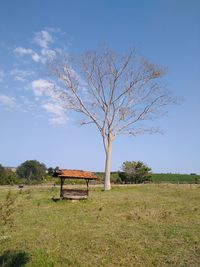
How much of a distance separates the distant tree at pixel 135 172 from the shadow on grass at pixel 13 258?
50.1m

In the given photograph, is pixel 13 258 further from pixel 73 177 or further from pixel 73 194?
pixel 73 177

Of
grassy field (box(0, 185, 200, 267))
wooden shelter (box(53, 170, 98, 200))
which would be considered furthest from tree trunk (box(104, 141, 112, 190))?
grassy field (box(0, 185, 200, 267))

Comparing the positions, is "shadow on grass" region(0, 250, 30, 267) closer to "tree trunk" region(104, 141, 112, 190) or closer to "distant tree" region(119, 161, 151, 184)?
"tree trunk" region(104, 141, 112, 190)

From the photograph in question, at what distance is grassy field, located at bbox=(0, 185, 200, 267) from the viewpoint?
880 cm

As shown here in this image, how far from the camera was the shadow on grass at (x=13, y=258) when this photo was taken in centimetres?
867

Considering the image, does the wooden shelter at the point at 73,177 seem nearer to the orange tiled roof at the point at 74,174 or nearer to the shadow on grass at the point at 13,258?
the orange tiled roof at the point at 74,174

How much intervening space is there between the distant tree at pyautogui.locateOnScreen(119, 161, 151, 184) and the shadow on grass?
50124mm

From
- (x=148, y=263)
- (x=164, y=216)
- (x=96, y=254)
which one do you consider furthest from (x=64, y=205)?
(x=148, y=263)

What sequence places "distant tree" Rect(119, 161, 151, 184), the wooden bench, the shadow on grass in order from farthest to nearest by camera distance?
"distant tree" Rect(119, 161, 151, 184), the wooden bench, the shadow on grass

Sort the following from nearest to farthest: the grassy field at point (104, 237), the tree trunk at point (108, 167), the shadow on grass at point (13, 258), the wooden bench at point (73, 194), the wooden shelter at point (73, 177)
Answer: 1. the shadow on grass at point (13, 258)
2. the grassy field at point (104, 237)
3. the wooden bench at point (73, 194)
4. the wooden shelter at point (73, 177)
5. the tree trunk at point (108, 167)

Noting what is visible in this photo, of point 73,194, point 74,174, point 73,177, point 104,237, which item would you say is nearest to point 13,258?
point 104,237

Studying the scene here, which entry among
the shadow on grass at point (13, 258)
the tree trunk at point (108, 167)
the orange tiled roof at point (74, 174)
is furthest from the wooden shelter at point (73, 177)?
the shadow on grass at point (13, 258)

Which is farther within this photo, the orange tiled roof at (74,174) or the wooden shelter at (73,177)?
the orange tiled roof at (74,174)

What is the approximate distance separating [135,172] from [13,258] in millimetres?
51011
